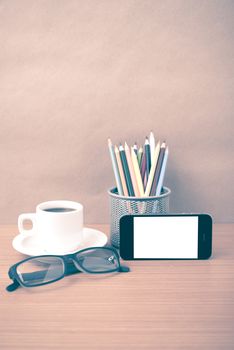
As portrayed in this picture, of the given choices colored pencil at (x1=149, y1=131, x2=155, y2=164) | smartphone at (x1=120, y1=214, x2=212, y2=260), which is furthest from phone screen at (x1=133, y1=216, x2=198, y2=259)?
colored pencil at (x1=149, y1=131, x2=155, y2=164)

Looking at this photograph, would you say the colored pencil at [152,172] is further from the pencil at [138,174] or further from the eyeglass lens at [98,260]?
the eyeglass lens at [98,260]

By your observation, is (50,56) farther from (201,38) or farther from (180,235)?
(180,235)

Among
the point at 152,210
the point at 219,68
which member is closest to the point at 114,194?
the point at 152,210

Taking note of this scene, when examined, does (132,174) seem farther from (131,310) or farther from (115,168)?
(131,310)

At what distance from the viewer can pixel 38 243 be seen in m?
0.71

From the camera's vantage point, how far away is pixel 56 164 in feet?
2.69

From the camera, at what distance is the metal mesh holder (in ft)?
2.27

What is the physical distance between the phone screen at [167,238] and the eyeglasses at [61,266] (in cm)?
4

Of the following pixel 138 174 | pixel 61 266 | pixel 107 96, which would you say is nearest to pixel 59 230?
pixel 61 266

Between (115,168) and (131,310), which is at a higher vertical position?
(115,168)

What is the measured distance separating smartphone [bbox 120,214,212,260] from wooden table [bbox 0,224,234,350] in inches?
0.6

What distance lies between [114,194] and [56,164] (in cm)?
16

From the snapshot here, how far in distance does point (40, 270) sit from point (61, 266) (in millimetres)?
30

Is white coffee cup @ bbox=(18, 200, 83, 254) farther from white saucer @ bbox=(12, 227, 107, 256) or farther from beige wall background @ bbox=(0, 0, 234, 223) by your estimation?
beige wall background @ bbox=(0, 0, 234, 223)
